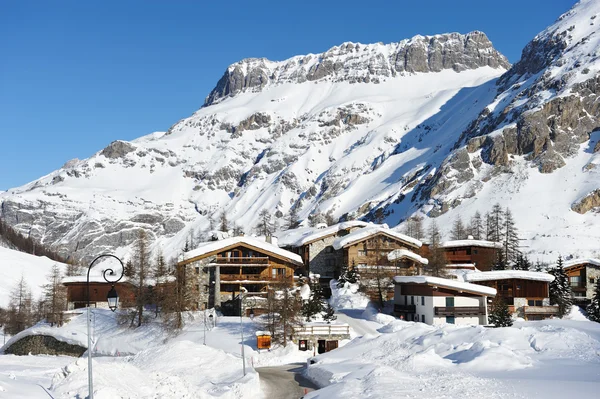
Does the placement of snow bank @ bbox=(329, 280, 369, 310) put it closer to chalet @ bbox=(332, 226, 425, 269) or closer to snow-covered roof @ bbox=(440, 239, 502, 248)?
chalet @ bbox=(332, 226, 425, 269)

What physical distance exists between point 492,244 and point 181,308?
54226 millimetres

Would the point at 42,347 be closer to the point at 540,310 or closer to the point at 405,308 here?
the point at 405,308

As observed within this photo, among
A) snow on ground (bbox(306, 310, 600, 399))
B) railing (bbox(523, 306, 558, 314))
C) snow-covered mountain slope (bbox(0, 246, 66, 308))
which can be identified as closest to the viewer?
snow on ground (bbox(306, 310, 600, 399))

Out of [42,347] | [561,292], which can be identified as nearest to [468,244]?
[561,292]

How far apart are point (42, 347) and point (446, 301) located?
123 ft

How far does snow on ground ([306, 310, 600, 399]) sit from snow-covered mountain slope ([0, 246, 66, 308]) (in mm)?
90896

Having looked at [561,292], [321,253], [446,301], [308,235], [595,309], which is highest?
[308,235]

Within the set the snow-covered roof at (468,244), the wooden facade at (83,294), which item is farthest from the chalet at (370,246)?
the wooden facade at (83,294)

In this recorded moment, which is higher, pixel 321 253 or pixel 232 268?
pixel 321 253

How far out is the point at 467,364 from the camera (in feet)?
105

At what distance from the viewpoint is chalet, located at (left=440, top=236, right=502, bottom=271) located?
296 feet

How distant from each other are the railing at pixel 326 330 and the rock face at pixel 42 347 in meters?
20.7

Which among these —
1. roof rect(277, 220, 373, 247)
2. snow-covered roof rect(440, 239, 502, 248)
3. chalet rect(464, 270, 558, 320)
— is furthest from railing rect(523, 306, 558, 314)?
roof rect(277, 220, 373, 247)

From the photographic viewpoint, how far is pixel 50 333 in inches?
2232
